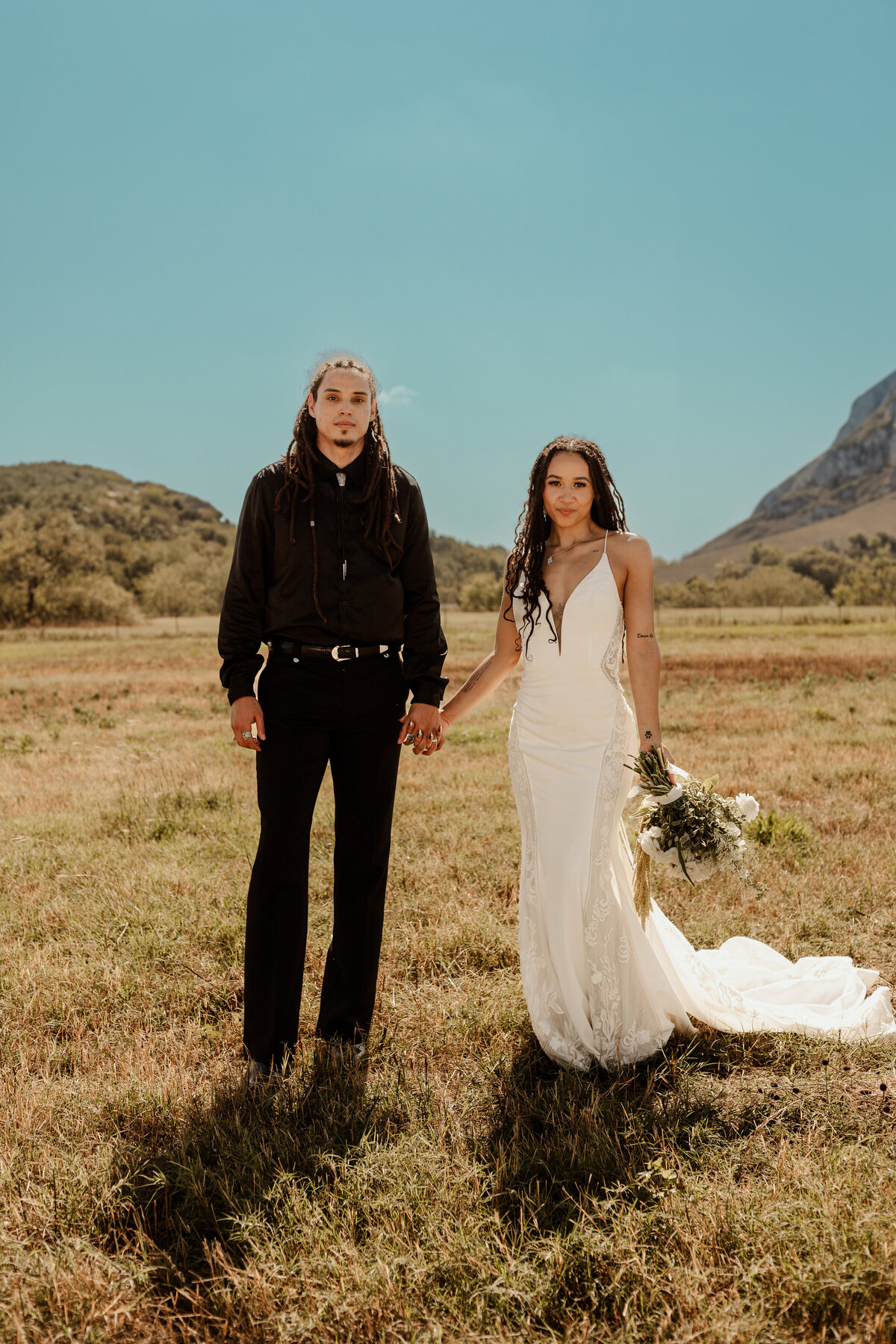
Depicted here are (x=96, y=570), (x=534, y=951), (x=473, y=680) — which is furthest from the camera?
(x=96, y=570)

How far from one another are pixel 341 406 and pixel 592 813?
2155 millimetres

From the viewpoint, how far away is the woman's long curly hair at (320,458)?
12.6 feet

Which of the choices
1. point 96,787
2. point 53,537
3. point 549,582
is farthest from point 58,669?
point 53,537

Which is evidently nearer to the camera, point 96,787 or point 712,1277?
point 712,1277

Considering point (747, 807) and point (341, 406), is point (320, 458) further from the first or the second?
point (747, 807)

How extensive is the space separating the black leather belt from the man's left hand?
35cm

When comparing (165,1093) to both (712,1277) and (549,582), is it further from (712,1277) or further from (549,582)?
(549,582)

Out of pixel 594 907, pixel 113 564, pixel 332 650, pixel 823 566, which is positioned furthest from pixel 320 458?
pixel 823 566

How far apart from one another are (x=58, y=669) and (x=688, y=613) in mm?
42141

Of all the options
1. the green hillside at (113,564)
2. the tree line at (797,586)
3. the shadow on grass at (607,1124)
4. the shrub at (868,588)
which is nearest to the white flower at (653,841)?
the shadow on grass at (607,1124)

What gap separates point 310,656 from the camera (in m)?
3.84

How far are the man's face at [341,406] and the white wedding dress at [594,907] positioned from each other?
3.97 ft

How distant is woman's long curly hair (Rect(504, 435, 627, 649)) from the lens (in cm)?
419

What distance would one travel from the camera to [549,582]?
4277 mm
